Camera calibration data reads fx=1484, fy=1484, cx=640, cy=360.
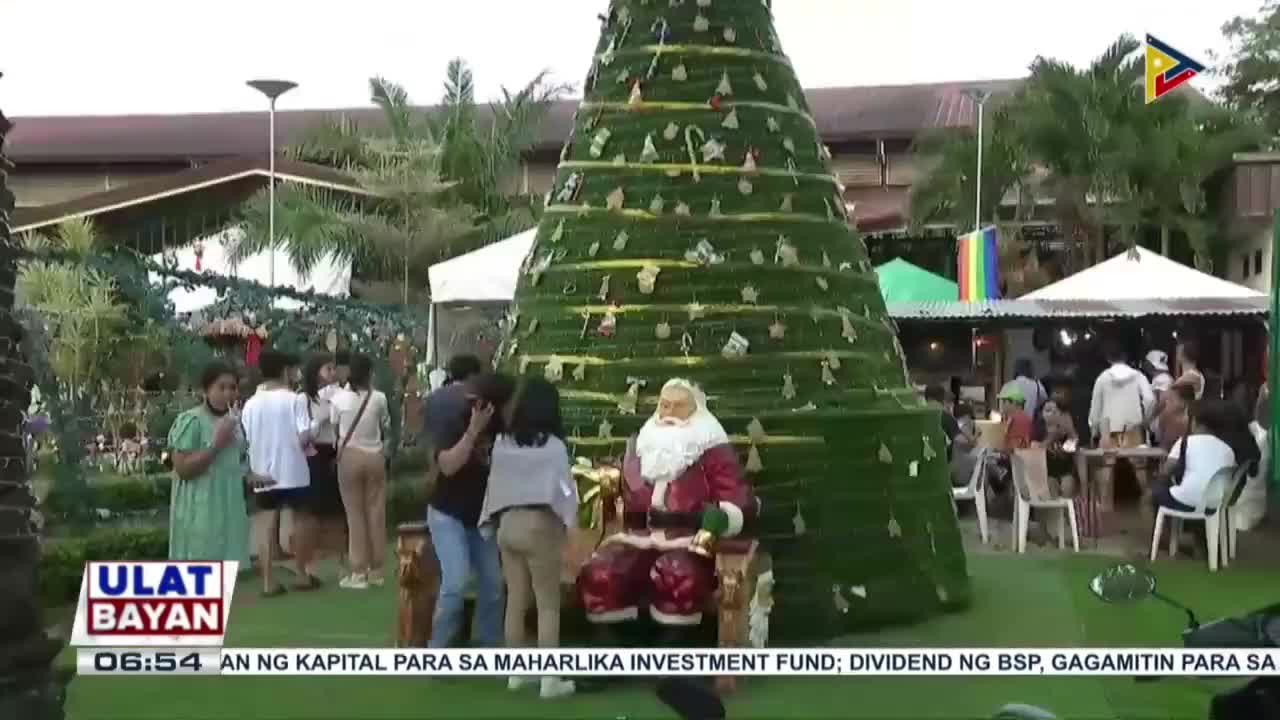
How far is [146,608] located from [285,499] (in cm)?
234

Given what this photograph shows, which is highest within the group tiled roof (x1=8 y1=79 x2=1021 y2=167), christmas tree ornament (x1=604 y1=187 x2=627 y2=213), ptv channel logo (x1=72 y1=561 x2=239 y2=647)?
tiled roof (x1=8 y1=79 x2=1021 y2=167)

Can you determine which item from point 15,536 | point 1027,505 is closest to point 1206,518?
point 1027,505

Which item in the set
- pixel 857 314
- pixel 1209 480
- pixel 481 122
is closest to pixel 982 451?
pixel 1209 480

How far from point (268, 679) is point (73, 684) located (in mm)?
518

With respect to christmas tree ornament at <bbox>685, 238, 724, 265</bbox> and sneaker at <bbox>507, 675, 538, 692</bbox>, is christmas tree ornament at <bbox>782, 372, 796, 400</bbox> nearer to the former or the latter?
christmas tree ornament at <bbox>685, 238, 724, 265</bbox>

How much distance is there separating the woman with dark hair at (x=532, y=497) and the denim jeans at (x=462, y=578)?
8cm

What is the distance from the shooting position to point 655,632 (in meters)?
4.73

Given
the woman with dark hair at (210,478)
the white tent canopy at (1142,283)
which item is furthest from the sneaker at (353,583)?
the white tent canopy at (1142,283)

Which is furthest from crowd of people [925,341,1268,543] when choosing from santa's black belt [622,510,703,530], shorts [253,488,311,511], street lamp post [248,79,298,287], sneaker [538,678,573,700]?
street lamp post [248,79,298,287]

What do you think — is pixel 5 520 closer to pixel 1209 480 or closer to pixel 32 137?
pixel 32 137

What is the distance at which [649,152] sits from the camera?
553 cm

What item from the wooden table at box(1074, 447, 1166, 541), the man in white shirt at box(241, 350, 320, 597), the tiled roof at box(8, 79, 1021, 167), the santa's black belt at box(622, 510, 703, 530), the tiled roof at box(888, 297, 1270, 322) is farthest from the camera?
the wooden table at box(1074, 447, 1166, 541)

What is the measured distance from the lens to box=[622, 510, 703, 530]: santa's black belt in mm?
4895

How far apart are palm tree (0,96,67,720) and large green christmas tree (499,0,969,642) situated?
1972 millimetres
